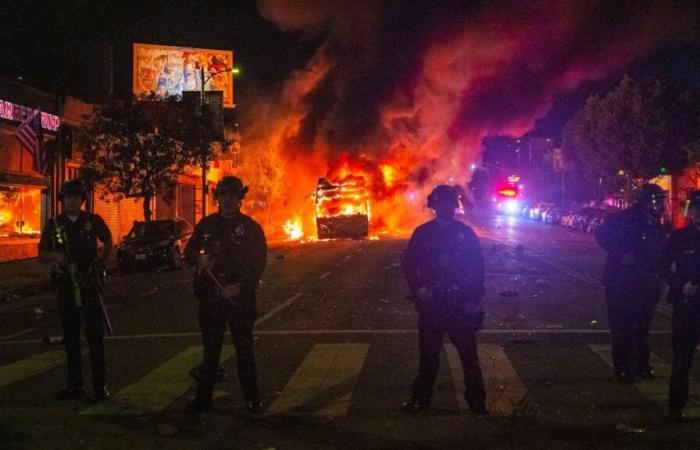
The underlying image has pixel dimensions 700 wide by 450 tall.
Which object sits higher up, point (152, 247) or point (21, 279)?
point (152, 247)

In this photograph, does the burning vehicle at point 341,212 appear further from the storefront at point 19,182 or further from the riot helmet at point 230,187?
the riot helmet at point 230,187

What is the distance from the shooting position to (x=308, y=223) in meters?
43.6

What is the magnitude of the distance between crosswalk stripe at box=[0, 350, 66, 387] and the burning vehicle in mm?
27114

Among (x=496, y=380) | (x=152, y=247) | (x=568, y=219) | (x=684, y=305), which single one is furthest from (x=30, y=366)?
(x=568, y=219)

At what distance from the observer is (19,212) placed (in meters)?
24.5

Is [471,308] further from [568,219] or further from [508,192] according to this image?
[508,192]

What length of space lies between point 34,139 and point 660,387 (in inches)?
864

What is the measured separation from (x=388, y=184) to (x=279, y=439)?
3791cm

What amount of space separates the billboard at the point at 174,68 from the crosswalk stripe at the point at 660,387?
39.7 metres

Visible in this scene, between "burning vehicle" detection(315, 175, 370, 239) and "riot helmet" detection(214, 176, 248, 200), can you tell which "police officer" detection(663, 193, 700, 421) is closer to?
"riot helmet" detection(214, 176, 248, 200)

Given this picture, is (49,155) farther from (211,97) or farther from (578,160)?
(578,160)

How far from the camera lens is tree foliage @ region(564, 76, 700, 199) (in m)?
39.0

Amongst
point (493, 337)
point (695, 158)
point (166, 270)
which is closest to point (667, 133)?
point (695, 158)

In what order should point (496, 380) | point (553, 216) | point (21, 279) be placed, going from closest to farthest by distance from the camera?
point (496, 380), point (21, 279), point (553, 216)
